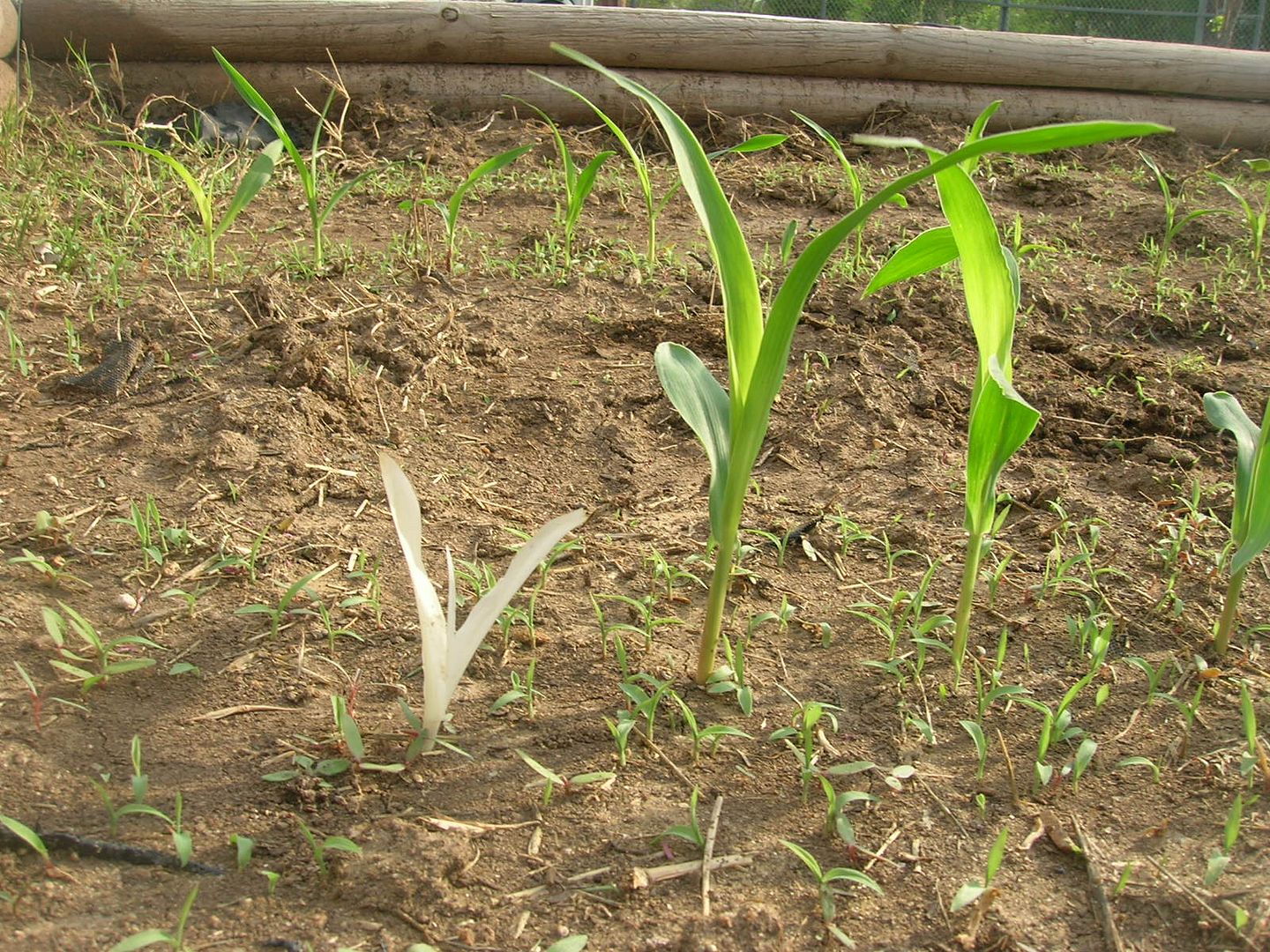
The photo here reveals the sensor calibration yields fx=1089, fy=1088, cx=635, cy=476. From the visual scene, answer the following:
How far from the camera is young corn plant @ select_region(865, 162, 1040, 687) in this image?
1.38 meters

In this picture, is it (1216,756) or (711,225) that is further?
(1216,756)

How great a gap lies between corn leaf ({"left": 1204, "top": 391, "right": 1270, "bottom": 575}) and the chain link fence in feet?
33.2

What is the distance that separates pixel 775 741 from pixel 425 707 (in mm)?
477

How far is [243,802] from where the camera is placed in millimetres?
1339

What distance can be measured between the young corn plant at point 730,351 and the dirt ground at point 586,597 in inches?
11.9

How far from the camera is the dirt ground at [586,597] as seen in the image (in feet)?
4.14

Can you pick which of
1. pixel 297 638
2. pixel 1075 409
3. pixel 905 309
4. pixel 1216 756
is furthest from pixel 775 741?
pixel 905 309

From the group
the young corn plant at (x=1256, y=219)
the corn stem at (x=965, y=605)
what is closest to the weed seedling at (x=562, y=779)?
the corn stem at (x=965, y=605)

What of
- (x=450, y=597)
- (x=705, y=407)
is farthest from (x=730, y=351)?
(x=450, y=597)

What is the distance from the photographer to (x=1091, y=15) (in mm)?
12117

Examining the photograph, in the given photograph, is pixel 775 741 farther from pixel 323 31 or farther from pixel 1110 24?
pixel 1110 24

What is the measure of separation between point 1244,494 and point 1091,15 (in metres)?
12.5

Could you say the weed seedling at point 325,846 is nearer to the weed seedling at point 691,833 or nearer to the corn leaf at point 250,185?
the weed seedling at point 691,833

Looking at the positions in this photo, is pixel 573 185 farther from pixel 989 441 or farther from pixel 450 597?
pixel 450 597
